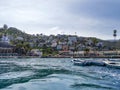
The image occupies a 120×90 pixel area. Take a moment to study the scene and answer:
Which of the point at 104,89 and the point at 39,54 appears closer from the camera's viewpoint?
the point at 104,89

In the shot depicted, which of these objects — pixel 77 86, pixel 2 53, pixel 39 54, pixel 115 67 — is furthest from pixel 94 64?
pixel 2 53

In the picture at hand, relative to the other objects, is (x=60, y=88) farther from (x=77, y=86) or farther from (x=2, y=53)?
(x=2, y=53)

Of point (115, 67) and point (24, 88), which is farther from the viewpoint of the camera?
point (115, 67)

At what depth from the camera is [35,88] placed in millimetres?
31297

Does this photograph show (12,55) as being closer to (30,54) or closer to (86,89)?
(30,54)

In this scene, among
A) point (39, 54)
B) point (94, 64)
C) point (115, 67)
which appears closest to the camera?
point (115, 67)

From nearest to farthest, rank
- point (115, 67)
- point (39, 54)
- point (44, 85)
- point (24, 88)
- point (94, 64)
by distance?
1. point (24, 88)
2. point (44, 85)
3. point (115, 67)
4. point (94, 64)
5. point (39, 54)

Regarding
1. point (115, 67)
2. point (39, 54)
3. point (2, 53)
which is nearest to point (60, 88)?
point (115, 67)

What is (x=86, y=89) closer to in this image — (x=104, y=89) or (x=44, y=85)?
(x=104, y=89)

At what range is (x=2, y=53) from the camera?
199750 millimetres

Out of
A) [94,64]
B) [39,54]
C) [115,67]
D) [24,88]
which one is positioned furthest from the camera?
[39,54]

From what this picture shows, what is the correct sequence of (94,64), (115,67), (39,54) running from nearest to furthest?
(115,67) → (94,64) → (39,54)

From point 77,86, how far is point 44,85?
3.65 metres

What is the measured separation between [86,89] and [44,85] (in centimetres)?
483
